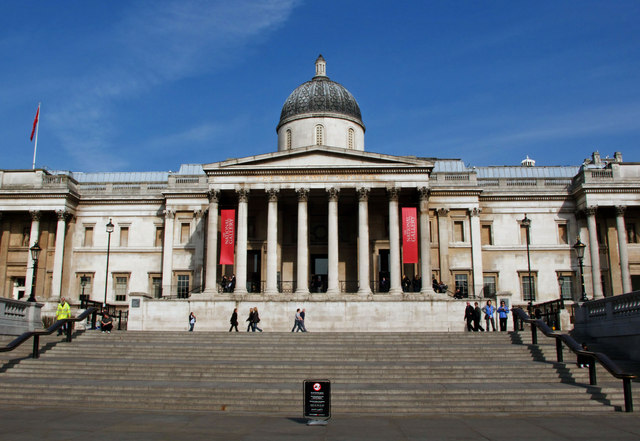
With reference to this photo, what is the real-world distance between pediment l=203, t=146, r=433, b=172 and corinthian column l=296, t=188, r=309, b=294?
1.98 metres

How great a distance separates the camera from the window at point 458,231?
148 feet

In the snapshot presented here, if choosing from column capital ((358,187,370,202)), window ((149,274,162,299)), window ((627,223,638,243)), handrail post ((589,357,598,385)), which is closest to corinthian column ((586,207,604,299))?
window ((627,223,638,243))

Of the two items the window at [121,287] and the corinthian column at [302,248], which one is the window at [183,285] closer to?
the window at [121,287]

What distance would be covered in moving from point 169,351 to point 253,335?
184 inches

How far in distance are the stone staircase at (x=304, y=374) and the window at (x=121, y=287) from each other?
63.0ft

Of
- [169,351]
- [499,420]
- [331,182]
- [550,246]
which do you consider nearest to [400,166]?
[331,182]

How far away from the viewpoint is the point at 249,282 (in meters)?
42.3

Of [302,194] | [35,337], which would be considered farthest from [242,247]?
[35,337]

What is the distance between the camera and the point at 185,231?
4691 centimetres

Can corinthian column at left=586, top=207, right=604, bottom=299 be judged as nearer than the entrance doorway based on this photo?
No

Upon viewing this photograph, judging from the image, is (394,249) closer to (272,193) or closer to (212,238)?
(272,193)

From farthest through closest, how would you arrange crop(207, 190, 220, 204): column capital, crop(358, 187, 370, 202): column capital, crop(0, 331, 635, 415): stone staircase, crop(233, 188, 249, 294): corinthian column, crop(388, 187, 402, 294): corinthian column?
crop(207, 190, 220, 204): column capital → crop(358, 187, 370, 202): column capital → crop(233, 188, 249, 294): corinthian column → crop(388, 187, 402, 294): corinthian column → crop(0, 331, 635, 415): stone staircase

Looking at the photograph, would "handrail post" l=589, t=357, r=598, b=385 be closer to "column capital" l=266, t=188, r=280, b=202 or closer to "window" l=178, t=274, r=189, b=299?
"column capital" l=266, t=188, r=280, b=202

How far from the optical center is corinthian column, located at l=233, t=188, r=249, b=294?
37688 mm
